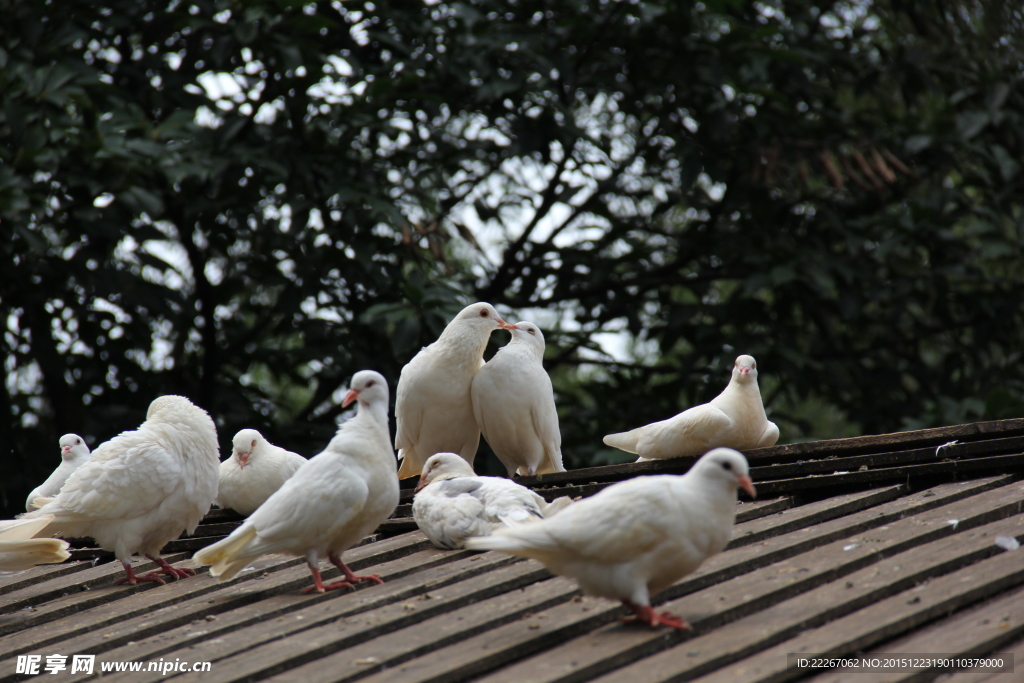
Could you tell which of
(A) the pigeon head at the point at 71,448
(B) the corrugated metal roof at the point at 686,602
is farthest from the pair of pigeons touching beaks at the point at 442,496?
(A) the pigeon head at the point at 71,448

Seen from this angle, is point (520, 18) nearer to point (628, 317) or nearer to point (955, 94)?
point (628, 317)

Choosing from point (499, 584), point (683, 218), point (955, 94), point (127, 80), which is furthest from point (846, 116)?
point (499, 584)

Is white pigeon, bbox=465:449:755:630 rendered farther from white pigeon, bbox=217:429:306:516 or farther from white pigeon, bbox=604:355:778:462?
white pigeon, bbox=217:429:306:516

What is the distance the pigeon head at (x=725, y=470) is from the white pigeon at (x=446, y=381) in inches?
128

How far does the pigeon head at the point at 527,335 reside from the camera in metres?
6.39

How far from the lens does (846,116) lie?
9.41 meters

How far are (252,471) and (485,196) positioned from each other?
4.98m

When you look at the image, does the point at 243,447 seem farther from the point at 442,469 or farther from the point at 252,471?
the point at 442,469

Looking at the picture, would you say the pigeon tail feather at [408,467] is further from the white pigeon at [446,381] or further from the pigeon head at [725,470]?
the pigeon head at [725,470]

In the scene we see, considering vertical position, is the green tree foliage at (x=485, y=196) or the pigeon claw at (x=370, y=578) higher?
the green tree foliage at (x=485, y=196)

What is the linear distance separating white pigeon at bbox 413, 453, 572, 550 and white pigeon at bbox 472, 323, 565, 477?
1452 mm

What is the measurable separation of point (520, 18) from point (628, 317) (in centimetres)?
289

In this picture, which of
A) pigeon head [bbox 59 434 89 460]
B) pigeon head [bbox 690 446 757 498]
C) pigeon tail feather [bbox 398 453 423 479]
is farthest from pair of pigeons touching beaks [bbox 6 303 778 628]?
pigeon head [bbox 59 434 89 460]

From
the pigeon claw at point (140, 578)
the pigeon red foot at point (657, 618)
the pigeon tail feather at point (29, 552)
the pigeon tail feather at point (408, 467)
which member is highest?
the pigeon tail feather at point (29, 552)
